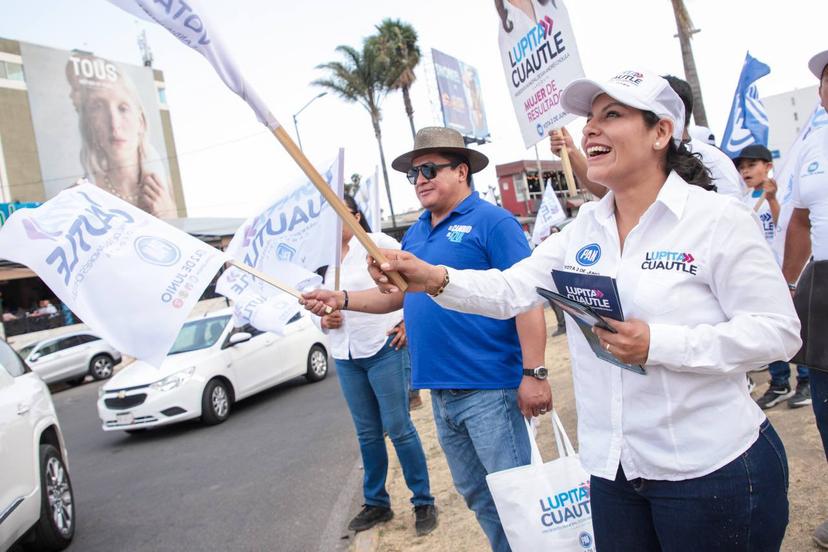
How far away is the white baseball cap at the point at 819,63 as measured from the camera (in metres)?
2.52

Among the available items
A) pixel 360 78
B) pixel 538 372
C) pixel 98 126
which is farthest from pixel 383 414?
pixel 98 126

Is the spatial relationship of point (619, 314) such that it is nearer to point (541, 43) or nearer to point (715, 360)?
point (715, 360)

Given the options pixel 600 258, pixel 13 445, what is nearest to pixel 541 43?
pixel 600 258

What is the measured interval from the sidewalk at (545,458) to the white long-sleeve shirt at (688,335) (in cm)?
194

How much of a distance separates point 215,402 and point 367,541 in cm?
556

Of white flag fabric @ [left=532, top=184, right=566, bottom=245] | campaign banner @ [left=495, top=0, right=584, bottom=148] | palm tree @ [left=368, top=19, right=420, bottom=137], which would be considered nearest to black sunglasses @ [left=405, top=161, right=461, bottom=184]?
campaign banner @ [left=495, top=0, right=584, bottom=148]

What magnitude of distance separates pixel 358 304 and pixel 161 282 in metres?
1.13

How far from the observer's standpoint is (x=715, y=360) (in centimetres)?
158

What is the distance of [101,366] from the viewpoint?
1873 cm

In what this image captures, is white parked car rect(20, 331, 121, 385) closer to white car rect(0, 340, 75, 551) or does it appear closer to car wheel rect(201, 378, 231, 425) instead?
car wheel rect(201, 378, 231, 425)

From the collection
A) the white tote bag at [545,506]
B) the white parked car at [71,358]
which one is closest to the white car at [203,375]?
the white tote bag at [545,506]

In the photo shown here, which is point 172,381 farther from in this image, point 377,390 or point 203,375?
point 377,390

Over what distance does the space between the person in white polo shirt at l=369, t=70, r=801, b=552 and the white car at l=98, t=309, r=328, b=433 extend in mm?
7128

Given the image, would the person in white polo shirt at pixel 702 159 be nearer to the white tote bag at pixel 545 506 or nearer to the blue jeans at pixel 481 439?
the blue jeans at pixel 481 439
